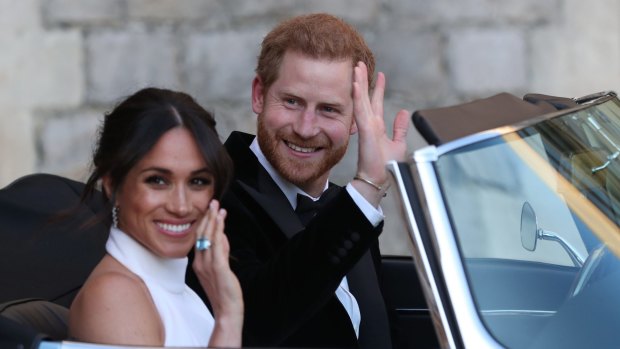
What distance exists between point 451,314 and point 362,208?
1.48 ft

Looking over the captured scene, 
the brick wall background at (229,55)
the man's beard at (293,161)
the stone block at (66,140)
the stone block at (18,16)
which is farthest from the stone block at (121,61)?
the man's beard at (293,161)

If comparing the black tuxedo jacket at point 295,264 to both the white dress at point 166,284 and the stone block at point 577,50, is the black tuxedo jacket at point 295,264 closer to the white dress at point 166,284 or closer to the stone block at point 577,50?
the white dress at point 166,284

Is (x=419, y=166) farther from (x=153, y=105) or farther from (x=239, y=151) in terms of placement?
(x=239, y=151)

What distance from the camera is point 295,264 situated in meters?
2.93

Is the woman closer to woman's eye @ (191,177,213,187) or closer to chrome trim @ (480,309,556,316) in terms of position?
woman's eye @ (191,177,213,187)

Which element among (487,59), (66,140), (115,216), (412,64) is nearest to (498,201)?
(115,216)

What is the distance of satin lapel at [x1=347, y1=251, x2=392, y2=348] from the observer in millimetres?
3412

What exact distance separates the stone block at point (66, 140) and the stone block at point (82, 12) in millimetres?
427

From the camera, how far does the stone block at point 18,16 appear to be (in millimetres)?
6039

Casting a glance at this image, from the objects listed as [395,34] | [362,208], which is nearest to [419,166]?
[362,208]

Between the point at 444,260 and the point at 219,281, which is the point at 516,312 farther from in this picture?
the point at 219,281

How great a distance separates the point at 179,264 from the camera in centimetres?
288

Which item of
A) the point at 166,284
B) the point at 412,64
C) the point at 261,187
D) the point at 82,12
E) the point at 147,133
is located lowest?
the point at 166,284

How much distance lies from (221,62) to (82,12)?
0.68 m
